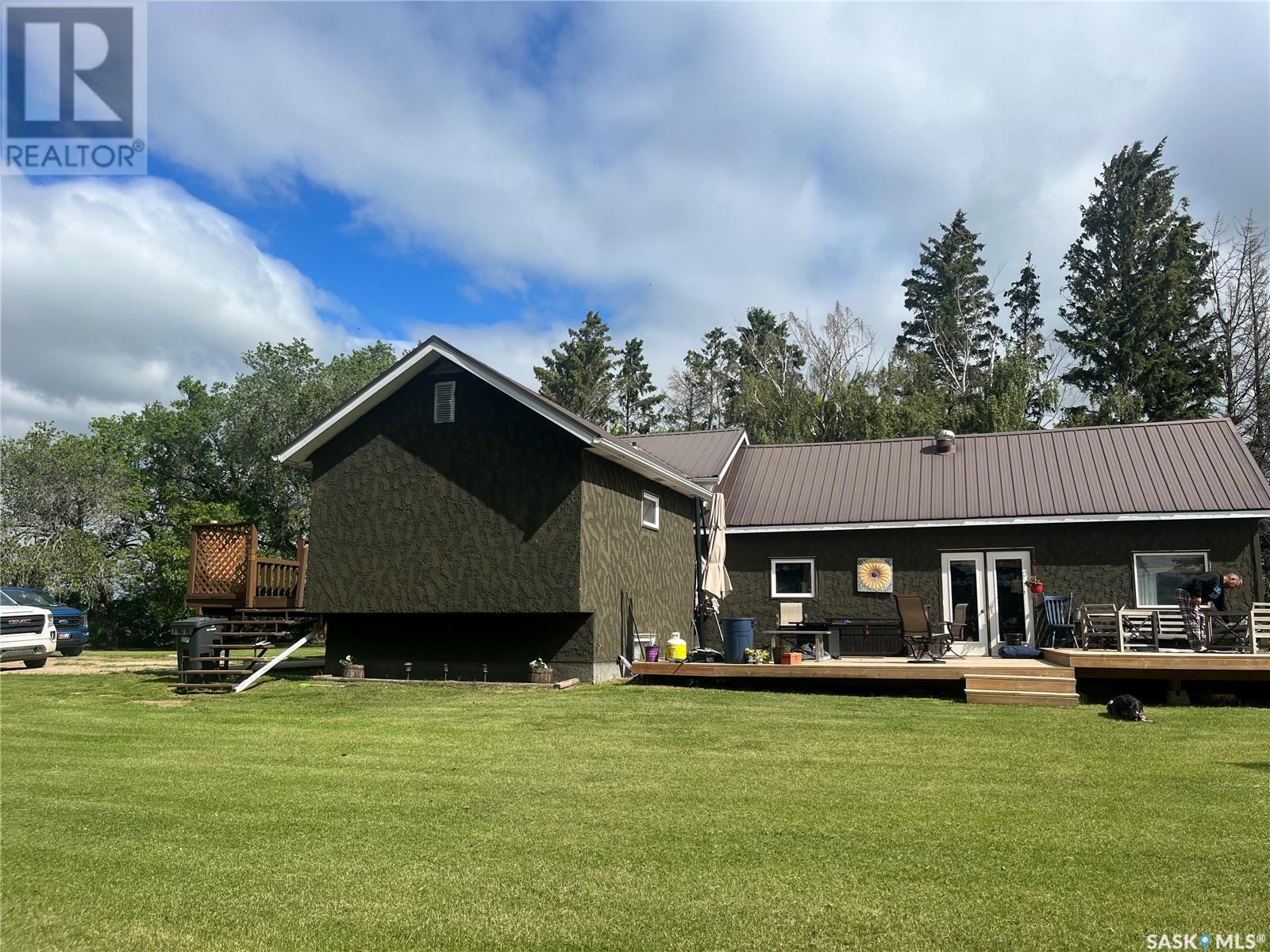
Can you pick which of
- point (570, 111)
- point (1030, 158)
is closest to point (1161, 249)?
point (1030, 158)

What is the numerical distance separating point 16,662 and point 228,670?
9.46m

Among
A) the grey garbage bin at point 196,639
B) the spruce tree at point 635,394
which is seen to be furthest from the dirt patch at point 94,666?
the spruce tree at point 635,394

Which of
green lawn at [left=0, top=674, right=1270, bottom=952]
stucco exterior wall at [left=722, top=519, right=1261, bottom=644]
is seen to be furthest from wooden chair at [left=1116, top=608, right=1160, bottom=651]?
green lawn at [left=0, top=674, right=1270, bottom=952]

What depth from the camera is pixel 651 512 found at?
1742 cm

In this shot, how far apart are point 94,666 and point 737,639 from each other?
1402 centimetres

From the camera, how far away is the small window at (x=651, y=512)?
16922 millimetres

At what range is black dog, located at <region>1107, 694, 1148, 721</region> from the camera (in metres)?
10.5

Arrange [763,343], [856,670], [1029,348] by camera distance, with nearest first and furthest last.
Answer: [856,670] < [1029,348] < [763,343]

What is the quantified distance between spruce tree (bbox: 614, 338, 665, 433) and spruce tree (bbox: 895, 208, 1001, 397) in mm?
13159

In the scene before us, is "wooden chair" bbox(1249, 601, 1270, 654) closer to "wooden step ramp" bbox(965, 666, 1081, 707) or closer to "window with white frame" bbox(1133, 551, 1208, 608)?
"wooden step ramp" bbox(965, 666, 1081, 707)

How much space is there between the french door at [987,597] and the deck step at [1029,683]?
5.75 meters

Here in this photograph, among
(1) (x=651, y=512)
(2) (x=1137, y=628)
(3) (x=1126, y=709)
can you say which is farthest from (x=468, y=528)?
(2) (x=1137, y=628)

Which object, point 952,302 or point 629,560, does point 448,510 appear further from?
point 952,302

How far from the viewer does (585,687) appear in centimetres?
1373
